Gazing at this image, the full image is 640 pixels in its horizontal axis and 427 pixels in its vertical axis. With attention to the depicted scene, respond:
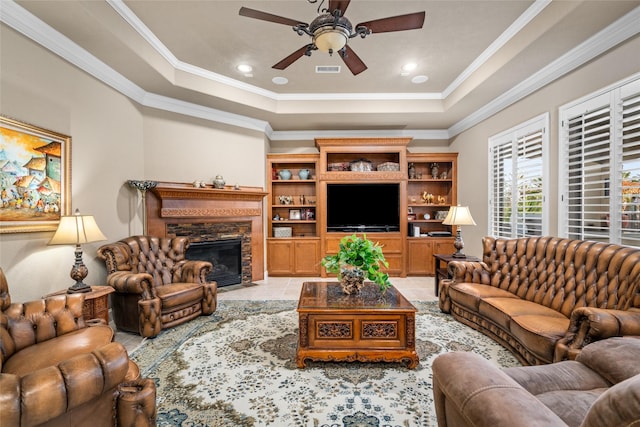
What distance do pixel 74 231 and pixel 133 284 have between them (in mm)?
745

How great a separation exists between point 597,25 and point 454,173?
10.8 feet

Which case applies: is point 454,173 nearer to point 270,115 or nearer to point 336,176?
point 336,176

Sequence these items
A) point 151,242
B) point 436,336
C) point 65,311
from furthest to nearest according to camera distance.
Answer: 1. point 151,242
2. point 436,336
3. point 65,311

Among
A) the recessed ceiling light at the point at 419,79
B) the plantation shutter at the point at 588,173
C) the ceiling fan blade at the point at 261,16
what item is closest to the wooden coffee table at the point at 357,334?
the plantation shutter at the point at 588,173

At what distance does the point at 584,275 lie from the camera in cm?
254

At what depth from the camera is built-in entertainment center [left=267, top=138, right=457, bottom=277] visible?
554cm

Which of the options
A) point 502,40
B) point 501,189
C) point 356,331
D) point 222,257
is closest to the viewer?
point 356,331

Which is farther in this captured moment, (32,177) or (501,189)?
(501,189)

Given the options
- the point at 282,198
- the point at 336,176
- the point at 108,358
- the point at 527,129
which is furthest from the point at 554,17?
the point at 282,198

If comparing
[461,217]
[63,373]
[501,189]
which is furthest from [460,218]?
[63,373]

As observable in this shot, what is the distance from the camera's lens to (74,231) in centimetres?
257

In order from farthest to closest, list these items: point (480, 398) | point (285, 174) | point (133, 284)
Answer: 1. point (285, 174)
2. point (133, 284)
3. point (480, 398)

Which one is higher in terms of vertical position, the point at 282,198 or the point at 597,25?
the point at 597,25

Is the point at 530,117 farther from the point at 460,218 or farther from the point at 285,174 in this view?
the point at 285,174
